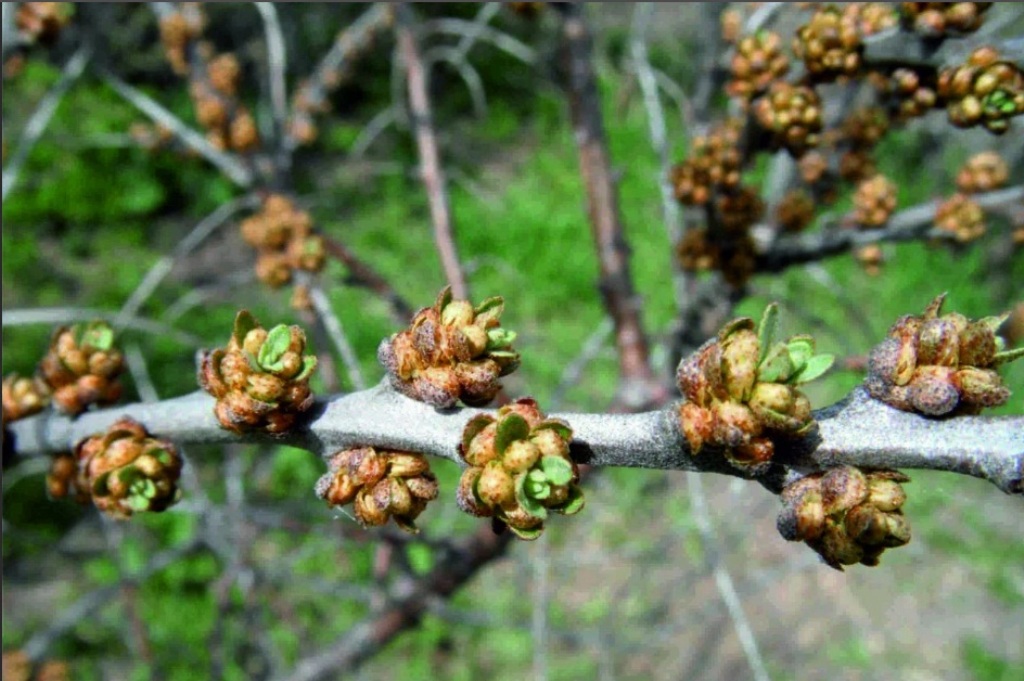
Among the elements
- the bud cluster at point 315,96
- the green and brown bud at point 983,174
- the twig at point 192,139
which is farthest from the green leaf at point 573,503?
the bud cluster at point 315,96

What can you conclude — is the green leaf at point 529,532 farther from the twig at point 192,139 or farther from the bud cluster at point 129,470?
the twig at point 192,139

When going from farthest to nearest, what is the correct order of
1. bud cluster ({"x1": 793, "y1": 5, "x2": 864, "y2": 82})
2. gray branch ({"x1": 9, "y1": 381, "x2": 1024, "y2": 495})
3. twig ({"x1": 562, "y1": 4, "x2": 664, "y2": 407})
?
twig ({"x1": 562, "y1": 4, "x2": 664, "y2": 407})
bud cluster ({"x1": 793, "y1": 5, "x2": 864, "y2": 82})
gray branch ({"x1": 9, "y1": 381, "x2": 1024, "y2": 495})

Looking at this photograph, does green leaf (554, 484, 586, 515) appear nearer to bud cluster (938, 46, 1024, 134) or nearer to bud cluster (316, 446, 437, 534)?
bud cluster (316, 446, 437, 534)

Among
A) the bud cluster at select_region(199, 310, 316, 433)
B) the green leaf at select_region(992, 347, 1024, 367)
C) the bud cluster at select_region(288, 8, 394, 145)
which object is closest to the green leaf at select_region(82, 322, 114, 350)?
the bud cluster at select_region(199, 310, 316, 433)

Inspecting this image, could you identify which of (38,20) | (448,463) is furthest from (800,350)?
(448,463)

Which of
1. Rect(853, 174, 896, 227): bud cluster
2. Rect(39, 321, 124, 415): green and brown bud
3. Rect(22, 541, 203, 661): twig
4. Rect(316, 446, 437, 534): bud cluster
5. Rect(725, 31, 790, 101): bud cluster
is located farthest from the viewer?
Rect(22, 541, 203, 661): twig

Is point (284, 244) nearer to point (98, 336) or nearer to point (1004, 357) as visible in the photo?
point (98, 336)

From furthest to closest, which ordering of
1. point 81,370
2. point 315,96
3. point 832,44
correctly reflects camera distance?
point 315,96 → point 832,44 → point 81,370
